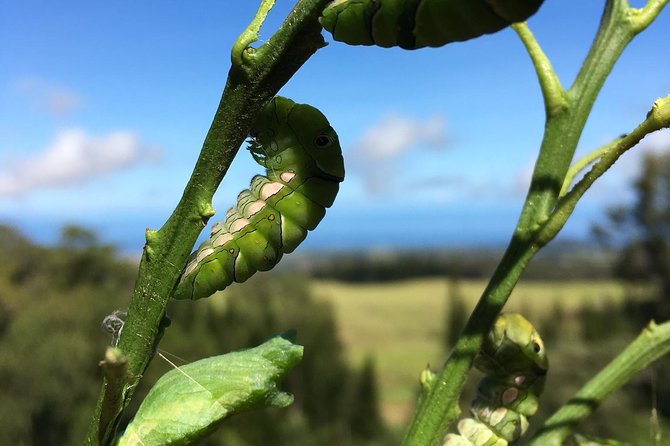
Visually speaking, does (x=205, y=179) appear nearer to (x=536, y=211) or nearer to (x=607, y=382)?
(x=536, y=211)

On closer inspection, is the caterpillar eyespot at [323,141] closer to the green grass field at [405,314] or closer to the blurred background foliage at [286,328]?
the blurred background foliage at [286,328]

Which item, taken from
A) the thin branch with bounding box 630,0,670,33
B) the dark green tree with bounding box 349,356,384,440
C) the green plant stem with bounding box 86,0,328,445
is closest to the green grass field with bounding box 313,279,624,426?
the dark green tree with bounding box 349,356,384,440

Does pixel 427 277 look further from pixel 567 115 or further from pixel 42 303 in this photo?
pixel 567 115

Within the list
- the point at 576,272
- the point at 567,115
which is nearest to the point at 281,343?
the point at 567,115

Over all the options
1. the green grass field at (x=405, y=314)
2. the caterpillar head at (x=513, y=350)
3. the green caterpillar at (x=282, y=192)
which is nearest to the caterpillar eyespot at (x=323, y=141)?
the green caterpillar at (x=282, y=192)

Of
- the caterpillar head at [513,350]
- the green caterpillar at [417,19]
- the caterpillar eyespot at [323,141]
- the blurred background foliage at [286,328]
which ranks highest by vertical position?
the blurred background foliage at [286,328]

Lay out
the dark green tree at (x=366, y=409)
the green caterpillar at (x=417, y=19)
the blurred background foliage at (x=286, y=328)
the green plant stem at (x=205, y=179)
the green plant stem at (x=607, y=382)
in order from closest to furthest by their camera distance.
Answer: the green caterpillar at (x=417, y=19)
the green plant stem at (x=205, y=179)
the green plant stem at (x=607, y=382)
the blurred background foliage at (x=286, y=328)
the dark green tree at (x=366, y=409)

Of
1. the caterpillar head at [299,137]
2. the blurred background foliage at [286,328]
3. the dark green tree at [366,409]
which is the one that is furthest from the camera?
the dark green tree at [366,409]
